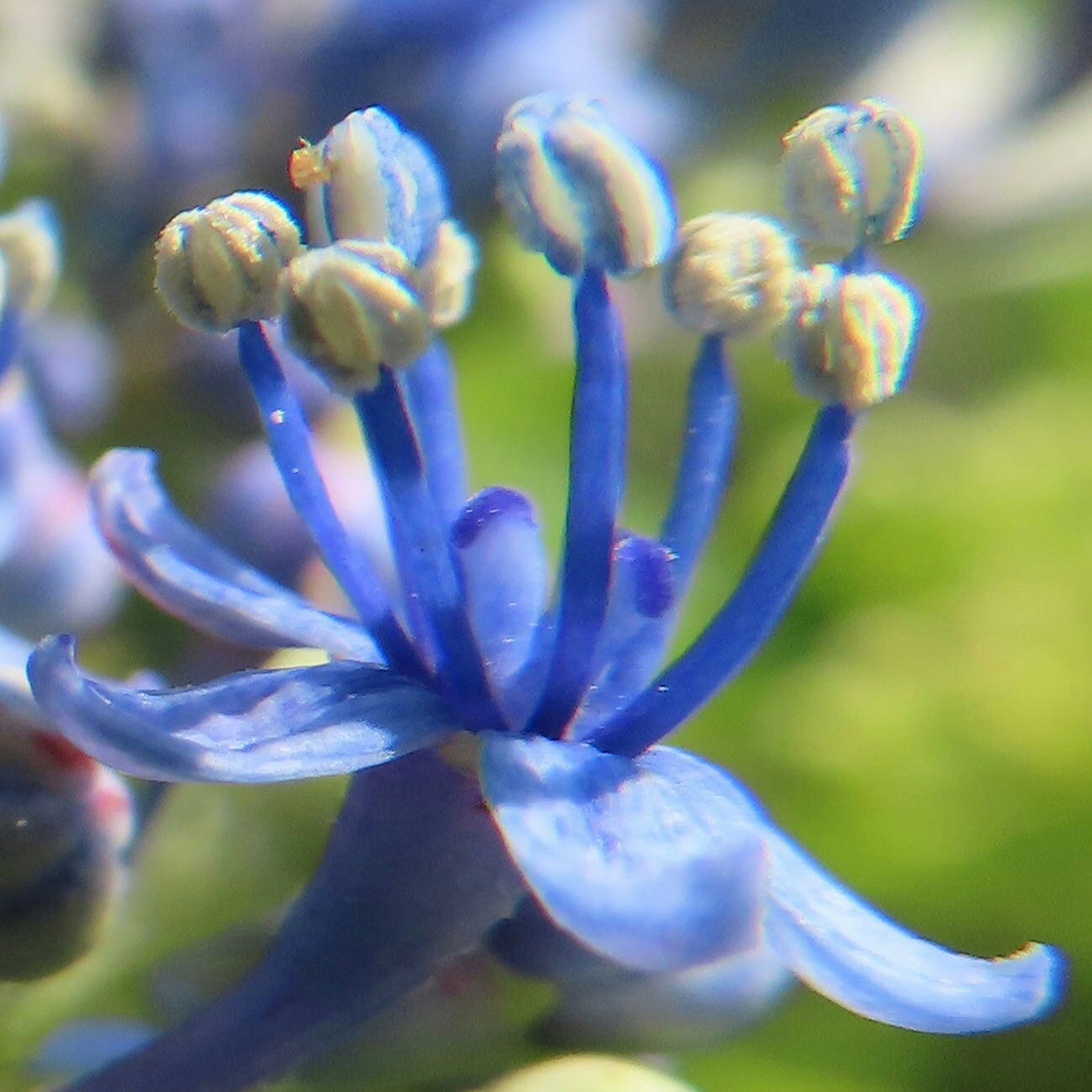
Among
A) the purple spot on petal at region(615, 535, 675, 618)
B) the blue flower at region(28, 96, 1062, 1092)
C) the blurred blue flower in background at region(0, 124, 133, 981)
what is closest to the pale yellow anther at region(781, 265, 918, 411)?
the blue flower at region(28, 96, 1062, 1092)

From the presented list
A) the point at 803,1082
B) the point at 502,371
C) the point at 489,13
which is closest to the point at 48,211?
the point at 489,13

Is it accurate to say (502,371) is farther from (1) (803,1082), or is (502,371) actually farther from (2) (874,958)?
(2) (874,958)

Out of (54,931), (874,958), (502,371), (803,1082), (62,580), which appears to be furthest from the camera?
(502,371)

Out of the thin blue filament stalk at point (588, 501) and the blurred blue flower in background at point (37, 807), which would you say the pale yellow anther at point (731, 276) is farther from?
the blurred blue flower in background at point (37, 807)

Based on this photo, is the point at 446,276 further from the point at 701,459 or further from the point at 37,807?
the point at 37,807

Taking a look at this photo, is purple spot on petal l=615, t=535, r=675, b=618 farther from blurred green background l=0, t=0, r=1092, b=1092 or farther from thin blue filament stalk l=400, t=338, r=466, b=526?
blurred green background l=0, t=0, r=1092, b=1092

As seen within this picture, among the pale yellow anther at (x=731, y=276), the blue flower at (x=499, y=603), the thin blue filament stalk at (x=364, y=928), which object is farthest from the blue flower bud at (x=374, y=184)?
the thin blue filament stalk at (x=364, y=928)

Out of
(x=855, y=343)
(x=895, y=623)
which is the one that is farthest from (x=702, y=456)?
(x=895, y=623)
